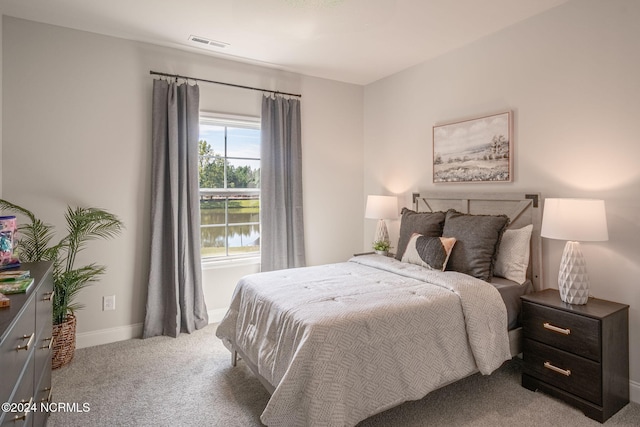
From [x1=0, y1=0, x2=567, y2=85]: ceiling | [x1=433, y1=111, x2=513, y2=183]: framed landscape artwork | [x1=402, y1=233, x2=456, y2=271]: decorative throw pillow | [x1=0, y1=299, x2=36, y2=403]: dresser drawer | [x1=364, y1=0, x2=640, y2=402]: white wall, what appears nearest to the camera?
[x1=0, y1=299, x2=36, y2=403]: dresser drawer

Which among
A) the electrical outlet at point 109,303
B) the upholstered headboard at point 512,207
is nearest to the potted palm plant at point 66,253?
the electrical outlet at point 109,303

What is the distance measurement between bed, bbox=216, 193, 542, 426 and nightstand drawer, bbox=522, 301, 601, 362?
13 centimetres

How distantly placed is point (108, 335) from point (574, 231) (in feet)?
12.1

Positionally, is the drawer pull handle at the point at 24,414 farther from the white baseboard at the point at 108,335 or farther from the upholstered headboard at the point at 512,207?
the upholstered headboard at the point at 512,207

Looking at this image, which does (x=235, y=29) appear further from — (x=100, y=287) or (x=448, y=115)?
(x=100, y=287)

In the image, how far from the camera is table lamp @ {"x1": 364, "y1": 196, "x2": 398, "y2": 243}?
3.85 meters

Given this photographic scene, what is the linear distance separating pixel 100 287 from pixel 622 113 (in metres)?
4.19

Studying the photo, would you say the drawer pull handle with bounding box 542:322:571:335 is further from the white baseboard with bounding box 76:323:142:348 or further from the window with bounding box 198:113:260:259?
the white baseboard with bounding box 76:323:142:348

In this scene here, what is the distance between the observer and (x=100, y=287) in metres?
3.13

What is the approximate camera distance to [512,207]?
292cm

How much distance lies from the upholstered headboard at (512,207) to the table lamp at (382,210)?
1.53 feet

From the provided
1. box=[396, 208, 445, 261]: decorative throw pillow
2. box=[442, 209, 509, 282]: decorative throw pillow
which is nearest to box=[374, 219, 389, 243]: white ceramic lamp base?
box=[396, 208, 445, 261]: decorative throw pillow

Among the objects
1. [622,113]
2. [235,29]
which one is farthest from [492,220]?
[235,29]

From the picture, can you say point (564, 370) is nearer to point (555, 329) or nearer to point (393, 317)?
point (555, 329)
